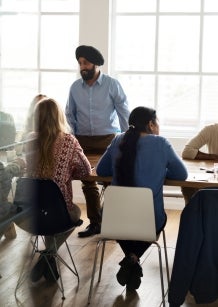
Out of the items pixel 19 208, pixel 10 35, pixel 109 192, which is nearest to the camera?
pixel 10 35

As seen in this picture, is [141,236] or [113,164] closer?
[141,236]

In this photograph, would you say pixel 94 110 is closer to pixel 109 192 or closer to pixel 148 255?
pixel 148 255

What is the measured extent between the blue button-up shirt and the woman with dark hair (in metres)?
1.44

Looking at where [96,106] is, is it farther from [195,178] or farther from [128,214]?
[128,214]

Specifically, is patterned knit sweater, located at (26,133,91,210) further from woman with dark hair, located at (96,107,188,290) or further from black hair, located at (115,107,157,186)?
black hair, located at (115,107,157,186)

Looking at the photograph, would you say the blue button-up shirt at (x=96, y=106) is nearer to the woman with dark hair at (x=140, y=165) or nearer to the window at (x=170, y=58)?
the window at (x=170, y=58)

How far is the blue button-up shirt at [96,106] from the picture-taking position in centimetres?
479

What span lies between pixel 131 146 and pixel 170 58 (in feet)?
8.99

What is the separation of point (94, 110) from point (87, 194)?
705 millimetres

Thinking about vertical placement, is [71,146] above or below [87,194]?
above

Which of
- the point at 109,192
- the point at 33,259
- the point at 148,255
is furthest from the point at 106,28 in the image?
the point at 33,259

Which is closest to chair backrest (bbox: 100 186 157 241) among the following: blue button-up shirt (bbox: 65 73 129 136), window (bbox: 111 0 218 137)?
blue button-up shirt (bbox: 65 73 129 136)

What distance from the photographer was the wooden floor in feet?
4.40

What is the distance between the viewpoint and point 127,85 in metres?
5.94
